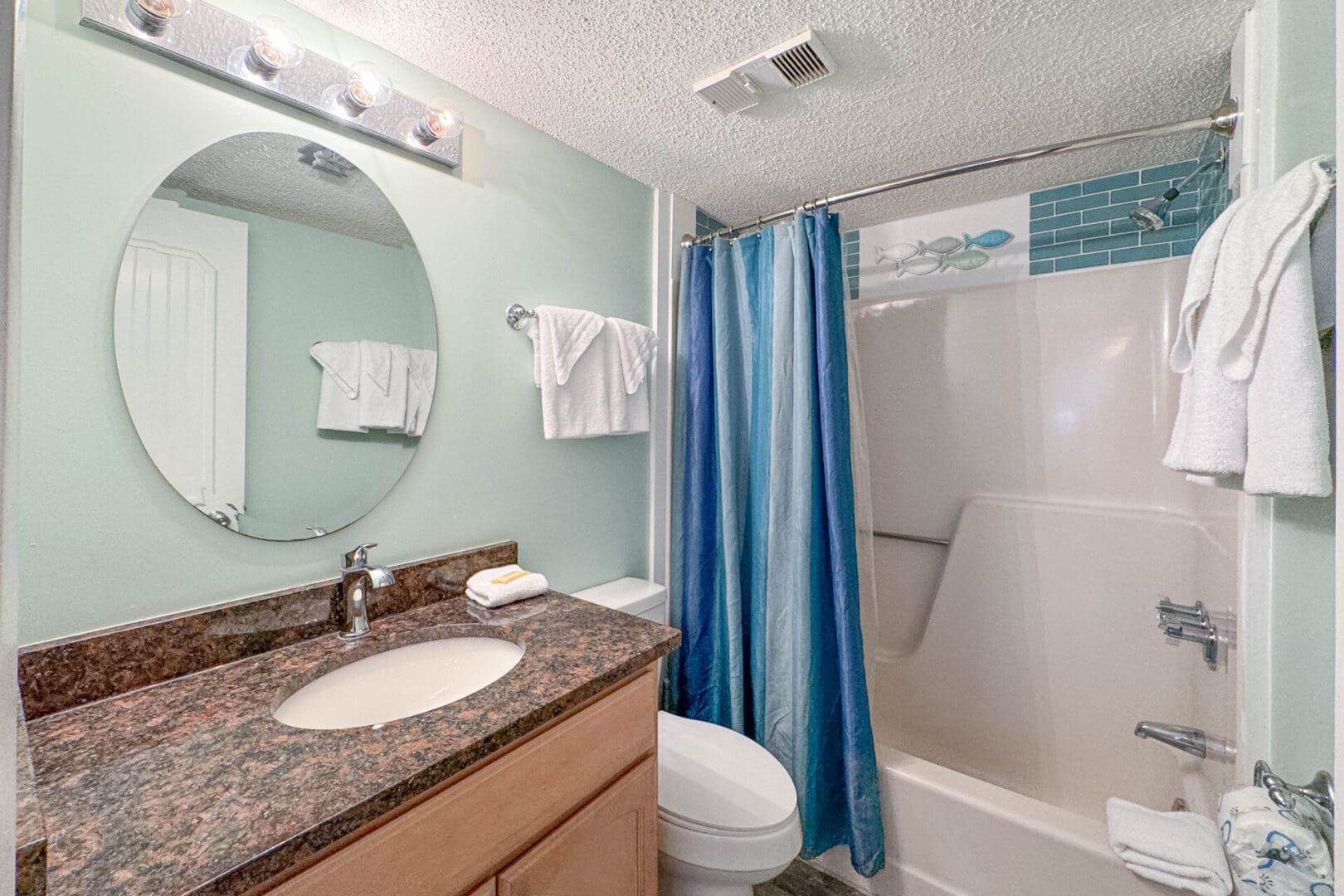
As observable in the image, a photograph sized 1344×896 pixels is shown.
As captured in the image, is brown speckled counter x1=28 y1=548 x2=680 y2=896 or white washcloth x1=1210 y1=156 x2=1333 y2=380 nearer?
brown speckled counter x1=28 y1=548 x2=680 y2=896

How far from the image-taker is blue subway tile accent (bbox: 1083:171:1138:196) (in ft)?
6.06

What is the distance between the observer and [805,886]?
161 centimetres

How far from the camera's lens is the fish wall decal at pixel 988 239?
2075mm

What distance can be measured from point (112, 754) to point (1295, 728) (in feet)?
5.86

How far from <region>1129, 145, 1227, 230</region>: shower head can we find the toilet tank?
6.11 feet

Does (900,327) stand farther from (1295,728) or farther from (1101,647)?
(1295,728)

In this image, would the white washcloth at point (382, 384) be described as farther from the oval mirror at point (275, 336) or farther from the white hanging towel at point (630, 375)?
the white hanging towel at point (630, 375)

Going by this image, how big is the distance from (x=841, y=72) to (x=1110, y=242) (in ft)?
4.16

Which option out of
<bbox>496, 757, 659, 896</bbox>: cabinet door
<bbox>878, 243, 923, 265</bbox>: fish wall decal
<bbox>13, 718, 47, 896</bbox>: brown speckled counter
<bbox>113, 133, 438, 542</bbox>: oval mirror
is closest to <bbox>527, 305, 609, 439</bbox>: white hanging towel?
<bbox>113, 133, 438, 542</bbox>: oval mirror

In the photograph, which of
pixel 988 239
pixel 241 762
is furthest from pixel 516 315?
pixel 988 239

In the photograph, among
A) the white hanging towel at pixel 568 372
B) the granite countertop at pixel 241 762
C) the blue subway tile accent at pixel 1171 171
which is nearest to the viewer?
the granite countertop at pixel 241 762

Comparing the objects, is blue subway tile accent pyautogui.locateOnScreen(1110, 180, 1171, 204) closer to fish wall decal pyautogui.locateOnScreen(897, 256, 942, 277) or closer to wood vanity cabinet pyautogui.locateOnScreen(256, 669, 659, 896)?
fish wall decal pyautogui.locateOnScreen(897, 256, 942, 277)

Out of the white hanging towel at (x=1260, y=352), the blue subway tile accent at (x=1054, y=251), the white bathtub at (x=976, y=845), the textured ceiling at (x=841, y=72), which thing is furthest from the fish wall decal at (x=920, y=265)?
the white bathtub at (x=976, y=845)

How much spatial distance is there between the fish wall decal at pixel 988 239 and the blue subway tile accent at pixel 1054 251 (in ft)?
0.37
